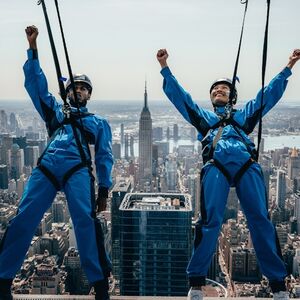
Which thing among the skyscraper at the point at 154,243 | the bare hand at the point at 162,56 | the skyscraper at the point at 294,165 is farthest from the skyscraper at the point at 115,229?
the skyscraper at the point at 294,165

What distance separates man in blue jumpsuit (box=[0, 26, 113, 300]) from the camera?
1.88 m

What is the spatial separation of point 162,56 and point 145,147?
36.0 meters

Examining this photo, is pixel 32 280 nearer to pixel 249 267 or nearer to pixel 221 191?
pixel 249 267

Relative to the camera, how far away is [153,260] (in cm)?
1271

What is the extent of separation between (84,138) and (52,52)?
0.38 m

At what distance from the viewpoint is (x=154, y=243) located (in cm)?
1202

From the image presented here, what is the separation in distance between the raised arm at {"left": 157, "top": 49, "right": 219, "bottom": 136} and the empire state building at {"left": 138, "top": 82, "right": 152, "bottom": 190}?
1123 inches

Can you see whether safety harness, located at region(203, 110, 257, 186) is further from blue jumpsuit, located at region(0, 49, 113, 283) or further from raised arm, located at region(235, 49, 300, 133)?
blue jumpsuit, located at region(0, 49, 113, 283)

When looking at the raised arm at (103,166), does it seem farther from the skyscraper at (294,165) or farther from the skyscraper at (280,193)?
the skyscraper at (294,165)

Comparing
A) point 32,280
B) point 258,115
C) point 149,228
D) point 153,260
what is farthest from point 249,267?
point 258,115

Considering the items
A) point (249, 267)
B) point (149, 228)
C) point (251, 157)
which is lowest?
point (249, 267)

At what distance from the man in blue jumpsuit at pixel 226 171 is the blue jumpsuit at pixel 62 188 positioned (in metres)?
0.37

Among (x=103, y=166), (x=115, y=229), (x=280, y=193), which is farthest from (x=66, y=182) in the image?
(x=280, y=193)

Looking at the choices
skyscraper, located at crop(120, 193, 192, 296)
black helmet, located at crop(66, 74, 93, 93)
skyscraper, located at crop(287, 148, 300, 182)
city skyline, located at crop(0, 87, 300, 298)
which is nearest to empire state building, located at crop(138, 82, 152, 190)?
city skyline, located at crop(0, 87, 300, 298)
